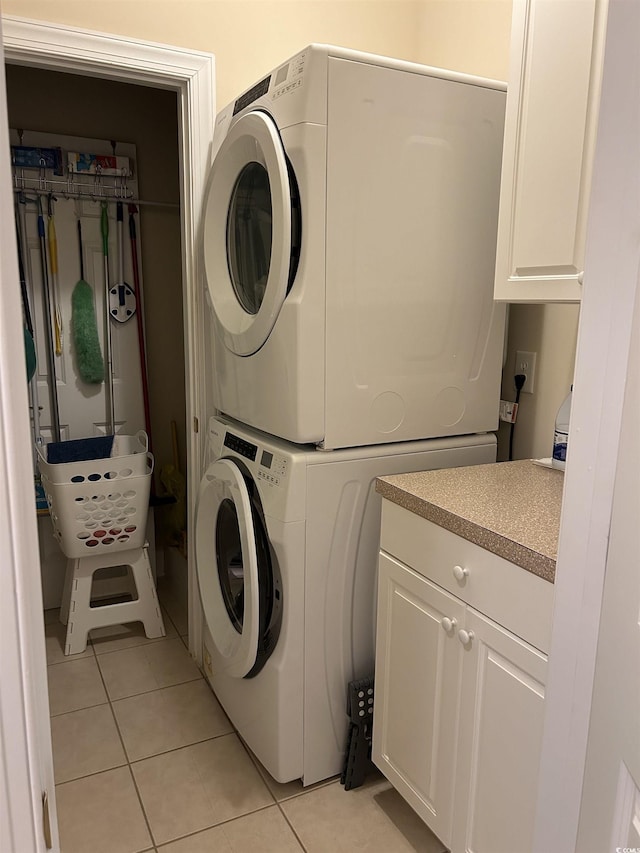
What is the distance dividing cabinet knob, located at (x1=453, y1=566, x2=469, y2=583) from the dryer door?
1.87 feet

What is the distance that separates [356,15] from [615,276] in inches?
72.6

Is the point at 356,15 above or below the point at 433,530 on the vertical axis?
above

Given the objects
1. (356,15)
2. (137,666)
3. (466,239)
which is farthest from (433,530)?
(356,15)

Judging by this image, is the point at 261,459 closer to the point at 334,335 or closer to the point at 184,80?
the point at 334,335

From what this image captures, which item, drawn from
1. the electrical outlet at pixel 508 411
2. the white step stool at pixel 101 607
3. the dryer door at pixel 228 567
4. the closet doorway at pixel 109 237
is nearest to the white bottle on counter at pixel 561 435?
the electrical outlet at pixel 508 411

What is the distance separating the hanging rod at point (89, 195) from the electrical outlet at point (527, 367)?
1821 mm

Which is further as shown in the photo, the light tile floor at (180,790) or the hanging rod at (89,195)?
the hanging rod at (89,195)

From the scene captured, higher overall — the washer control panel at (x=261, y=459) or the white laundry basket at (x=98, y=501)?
the washer control panel at (x=261, y=459)

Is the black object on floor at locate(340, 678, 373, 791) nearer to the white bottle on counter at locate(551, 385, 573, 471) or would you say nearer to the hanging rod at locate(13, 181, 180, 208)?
the white bottle on counter at locate(551, 385, 573, 471)

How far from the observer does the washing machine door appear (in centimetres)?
152

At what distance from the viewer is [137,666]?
7.97 ft

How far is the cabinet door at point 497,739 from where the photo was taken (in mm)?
1173

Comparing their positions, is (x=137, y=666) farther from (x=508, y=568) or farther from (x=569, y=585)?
(x=569, y=585)

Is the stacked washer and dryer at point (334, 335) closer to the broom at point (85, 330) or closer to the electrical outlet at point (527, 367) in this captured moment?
the electrical outlet at point (527, 367)
